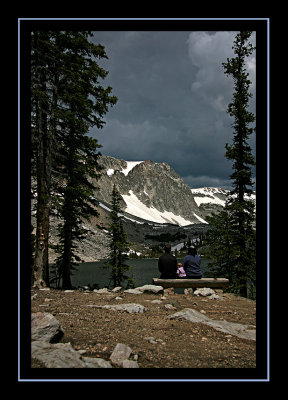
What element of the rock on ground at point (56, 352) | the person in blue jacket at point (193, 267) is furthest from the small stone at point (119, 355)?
the person in blue jacket at point (193, 267)

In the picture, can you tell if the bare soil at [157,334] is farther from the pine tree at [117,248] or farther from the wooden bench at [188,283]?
the pine tree at [117,248]

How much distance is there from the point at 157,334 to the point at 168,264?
16.8 ft

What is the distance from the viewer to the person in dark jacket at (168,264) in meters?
10.2

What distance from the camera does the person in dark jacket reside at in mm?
10211

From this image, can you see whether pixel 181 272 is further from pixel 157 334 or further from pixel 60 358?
pixel 60 358

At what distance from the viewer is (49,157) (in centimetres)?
1147

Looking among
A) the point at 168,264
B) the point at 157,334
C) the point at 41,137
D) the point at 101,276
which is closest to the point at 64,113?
the point at 41,137

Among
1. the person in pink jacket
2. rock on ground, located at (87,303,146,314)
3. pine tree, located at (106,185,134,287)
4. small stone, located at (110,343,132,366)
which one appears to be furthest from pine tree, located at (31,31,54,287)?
pine tree, located at (106,185,134,287)

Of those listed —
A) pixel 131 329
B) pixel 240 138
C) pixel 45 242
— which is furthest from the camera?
pixel 240 138

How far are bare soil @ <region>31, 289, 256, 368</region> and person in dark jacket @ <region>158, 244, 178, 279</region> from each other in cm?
179

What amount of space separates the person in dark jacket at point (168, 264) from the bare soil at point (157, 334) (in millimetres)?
1787
